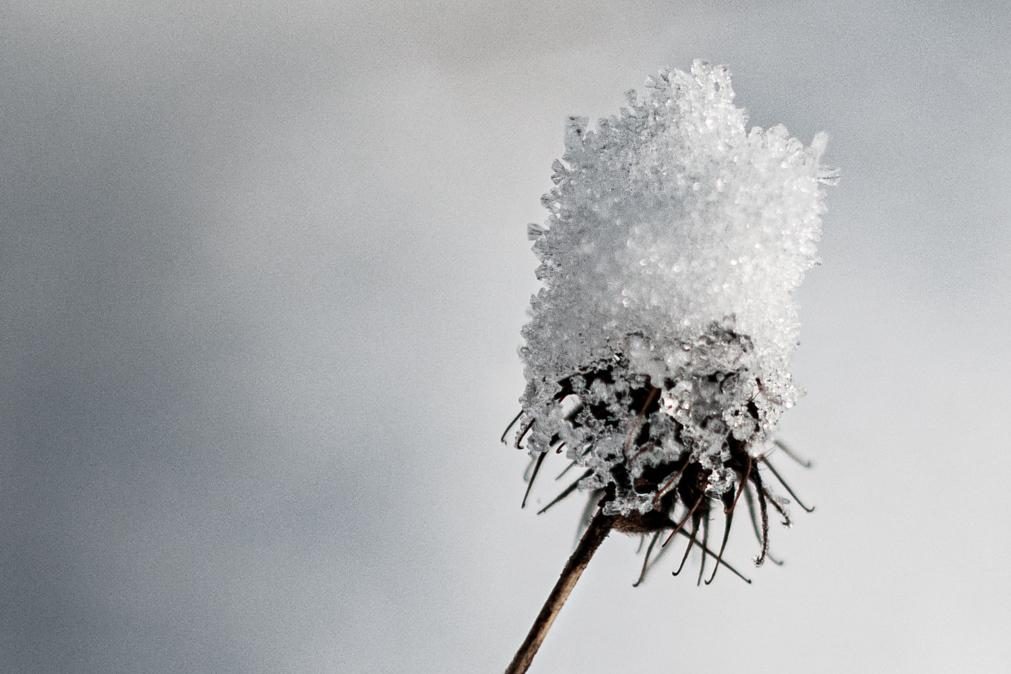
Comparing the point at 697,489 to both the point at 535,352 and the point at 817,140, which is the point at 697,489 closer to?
the point at 535,352

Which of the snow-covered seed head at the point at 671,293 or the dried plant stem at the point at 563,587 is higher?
the snow-covered seed head at the point at 671,293

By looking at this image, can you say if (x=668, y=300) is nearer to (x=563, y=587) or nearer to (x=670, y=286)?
(x=670, y=286)

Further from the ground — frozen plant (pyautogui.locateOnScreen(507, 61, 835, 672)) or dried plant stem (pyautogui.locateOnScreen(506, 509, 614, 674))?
frozen plant (pyautogui.locateOnScreen(507, 61, 835, 672))

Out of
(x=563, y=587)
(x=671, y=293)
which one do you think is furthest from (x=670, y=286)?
(x=563, y=587)

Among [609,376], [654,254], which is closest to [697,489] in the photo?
[609,376]

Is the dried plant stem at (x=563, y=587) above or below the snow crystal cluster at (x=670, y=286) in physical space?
below
